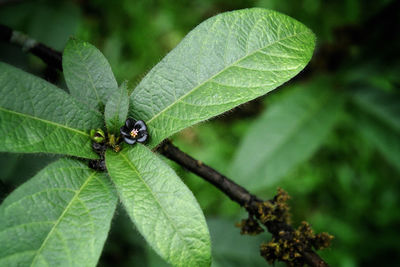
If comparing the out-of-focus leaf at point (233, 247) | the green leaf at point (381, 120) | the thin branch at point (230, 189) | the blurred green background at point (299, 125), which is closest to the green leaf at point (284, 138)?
the blurred green background at point (299, 125)

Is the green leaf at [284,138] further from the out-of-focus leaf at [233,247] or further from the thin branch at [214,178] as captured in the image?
the thin branch at [214,178]

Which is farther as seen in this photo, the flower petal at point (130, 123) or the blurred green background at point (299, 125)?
the blurred green background at point (299, 125)

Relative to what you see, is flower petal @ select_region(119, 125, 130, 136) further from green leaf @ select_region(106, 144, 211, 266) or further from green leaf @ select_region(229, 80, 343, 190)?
green leaf @ select_region(229, 80, 343, 190)

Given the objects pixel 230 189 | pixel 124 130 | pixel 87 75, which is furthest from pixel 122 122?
pixel 230 189

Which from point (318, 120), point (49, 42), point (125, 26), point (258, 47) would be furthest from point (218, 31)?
point (125, 26)

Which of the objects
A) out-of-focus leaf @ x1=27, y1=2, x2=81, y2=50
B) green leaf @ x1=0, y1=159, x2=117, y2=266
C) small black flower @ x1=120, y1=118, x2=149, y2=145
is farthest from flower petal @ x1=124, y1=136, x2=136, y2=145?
out-of-focus leaf @ x1=27, y1=2, x2=81, y2=50

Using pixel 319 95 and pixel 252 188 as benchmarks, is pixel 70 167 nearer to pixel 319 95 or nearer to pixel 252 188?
pixel 252 188

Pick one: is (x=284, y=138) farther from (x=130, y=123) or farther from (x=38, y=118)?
(x=38, y=118)
